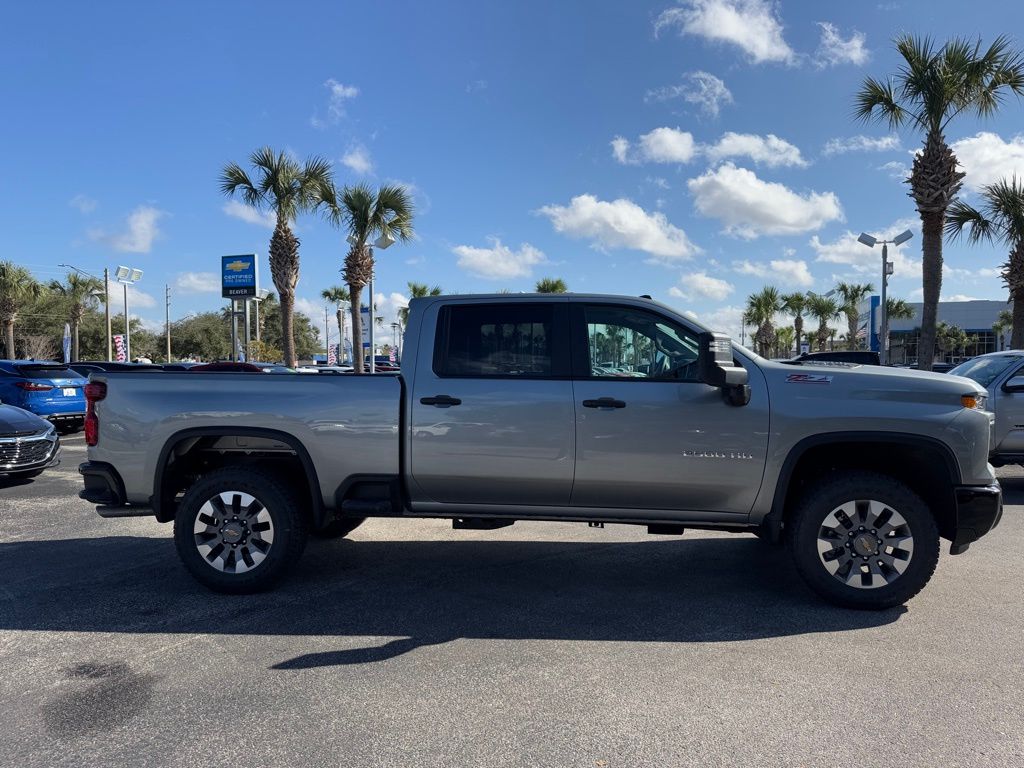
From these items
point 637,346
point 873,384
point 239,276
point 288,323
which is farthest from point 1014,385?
point 239,276

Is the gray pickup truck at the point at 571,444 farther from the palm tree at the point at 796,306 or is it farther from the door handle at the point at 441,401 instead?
the palm tree at the point at 796,306

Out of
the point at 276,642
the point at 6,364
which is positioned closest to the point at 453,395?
the point at 276,642

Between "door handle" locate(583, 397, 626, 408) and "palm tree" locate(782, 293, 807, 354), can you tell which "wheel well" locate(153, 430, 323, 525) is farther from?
"palm tree" locate(782, 293, 807, 354)

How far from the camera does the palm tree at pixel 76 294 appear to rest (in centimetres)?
5341

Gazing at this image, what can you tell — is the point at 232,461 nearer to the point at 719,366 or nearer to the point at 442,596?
the point at 442,596

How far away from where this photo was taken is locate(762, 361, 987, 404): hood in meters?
4.25

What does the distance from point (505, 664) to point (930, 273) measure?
55.6 feet

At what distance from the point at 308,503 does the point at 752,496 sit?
3.00 m

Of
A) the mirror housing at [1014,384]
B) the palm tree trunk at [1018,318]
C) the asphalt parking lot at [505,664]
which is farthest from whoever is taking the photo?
the palm tree trunk at [1018,318]

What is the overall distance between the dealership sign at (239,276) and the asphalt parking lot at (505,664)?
32.7 meters

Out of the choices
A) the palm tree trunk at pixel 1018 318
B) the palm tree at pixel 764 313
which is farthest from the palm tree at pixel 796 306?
the palm tree trunk at pixel 1018 318

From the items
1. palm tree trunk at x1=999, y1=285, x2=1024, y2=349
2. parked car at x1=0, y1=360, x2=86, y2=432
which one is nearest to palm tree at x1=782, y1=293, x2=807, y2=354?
palm tree trunk at x1=999, y1=285, x2=1024, y2=349

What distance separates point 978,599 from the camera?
15.1 ft

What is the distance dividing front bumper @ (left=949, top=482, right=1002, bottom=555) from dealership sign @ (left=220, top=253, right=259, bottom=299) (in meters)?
36.4
